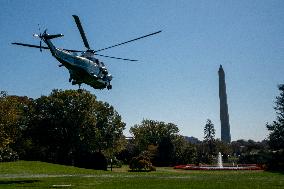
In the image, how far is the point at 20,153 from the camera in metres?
72.1

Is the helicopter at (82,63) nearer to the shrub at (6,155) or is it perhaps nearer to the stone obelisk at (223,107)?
the shrub at (6,155)

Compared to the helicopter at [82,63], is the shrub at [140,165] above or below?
below

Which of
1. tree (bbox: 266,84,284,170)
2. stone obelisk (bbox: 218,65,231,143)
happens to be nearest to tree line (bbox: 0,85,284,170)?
tree (bbox: 266,84,284,170)

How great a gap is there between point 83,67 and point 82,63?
0.31 m

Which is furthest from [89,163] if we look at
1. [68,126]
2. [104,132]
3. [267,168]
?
[267,168]

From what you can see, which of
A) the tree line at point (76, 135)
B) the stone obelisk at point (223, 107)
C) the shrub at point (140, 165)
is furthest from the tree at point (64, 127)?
the stone obelisk at point (223, 107)

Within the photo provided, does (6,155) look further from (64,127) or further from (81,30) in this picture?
(81,30)

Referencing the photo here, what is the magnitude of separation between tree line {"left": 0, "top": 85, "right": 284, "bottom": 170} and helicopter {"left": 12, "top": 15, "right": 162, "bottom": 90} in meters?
25.9

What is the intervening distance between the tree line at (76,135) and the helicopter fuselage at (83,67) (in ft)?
84.7

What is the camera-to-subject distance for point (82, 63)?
30.4 meters

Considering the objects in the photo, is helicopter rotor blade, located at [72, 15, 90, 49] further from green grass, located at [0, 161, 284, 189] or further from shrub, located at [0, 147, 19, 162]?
shrub, located at [0, 147, 19, 162]

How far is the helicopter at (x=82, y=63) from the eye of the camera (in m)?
28.6

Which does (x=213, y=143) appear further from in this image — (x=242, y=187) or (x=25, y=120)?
(x=242, y=187)

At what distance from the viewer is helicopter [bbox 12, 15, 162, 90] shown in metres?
28.6
